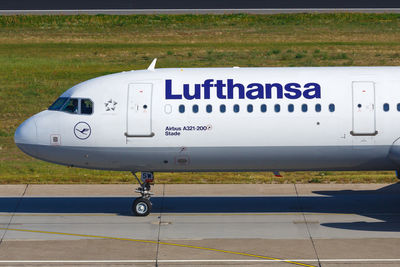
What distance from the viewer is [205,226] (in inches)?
989

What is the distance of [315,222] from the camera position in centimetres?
2536

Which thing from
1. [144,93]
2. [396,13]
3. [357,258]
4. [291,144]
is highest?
[396,13]

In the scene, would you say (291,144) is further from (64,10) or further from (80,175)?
(64,10)

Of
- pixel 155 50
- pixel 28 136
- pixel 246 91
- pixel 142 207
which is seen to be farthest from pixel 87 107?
pixel 155 50

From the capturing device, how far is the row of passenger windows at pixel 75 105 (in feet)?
83.0

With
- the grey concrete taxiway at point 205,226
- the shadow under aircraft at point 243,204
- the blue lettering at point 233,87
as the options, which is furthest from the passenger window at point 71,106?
the blue lettering at point 233,87

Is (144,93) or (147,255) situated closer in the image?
(147,255)

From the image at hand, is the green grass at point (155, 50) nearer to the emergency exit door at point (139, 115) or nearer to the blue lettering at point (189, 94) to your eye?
the emergency exit door at point (139, 115)

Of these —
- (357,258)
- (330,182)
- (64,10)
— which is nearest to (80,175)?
(330,182)

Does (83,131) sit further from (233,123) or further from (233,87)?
(233,87)

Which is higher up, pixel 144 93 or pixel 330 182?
pixel 144 93

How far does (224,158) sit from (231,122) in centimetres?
112

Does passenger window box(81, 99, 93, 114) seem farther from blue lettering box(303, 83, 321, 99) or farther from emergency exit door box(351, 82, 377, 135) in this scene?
emergency exit door box(351, 82, 377, 135)

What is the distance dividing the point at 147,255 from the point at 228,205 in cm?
585
